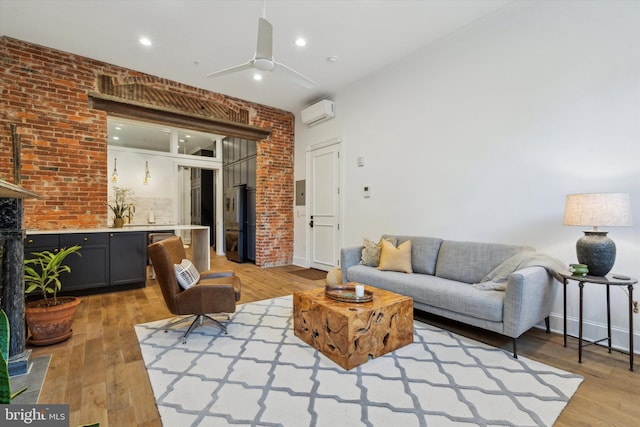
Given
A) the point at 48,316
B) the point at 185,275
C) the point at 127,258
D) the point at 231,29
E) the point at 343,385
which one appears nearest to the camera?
the point at 343,385

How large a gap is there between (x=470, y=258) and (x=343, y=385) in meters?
2.00

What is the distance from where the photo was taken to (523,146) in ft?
9.96

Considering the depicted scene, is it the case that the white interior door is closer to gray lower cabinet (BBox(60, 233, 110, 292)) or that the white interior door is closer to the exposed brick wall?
the exposed brick wall

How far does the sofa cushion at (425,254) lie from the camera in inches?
137

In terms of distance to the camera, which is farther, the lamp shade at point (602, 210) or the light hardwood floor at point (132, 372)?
the lamp shade at point (602, 210)

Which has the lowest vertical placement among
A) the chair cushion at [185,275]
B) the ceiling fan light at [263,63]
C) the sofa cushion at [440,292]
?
the sofa cushion at [440,292]

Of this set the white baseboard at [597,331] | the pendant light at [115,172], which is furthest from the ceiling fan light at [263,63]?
the pendant light at [115,172]

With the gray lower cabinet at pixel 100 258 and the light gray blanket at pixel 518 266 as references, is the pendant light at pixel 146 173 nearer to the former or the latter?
the gray lower cabinet at pixel 100 258

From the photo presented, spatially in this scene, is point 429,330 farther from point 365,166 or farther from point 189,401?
point 365,166

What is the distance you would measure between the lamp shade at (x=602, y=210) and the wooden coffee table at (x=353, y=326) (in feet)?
4.86

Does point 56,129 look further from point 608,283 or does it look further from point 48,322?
point 608,283

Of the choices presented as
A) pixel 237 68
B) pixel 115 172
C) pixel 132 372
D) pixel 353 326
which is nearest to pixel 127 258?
pixel 132 372

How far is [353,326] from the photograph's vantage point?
6.96 ft

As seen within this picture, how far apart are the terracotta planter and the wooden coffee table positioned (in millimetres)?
1975
